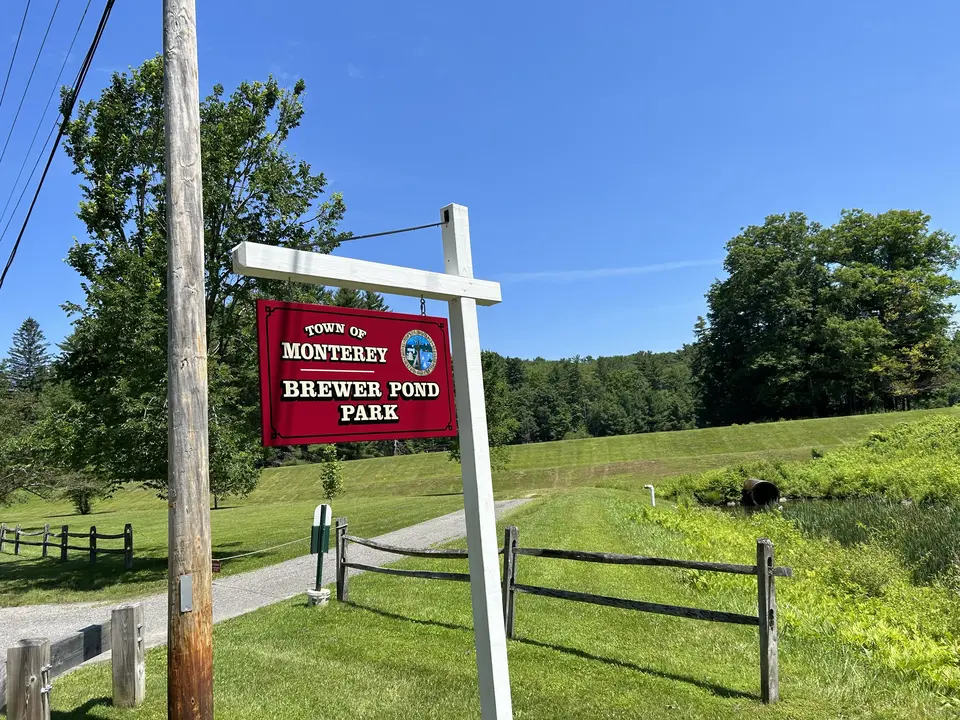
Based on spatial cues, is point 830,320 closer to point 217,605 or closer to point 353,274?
point 217,605

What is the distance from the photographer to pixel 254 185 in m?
14.4

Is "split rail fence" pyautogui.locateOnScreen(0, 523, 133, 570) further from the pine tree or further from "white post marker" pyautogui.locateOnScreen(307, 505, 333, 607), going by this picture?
the pine tree

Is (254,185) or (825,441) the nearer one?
(254,185)

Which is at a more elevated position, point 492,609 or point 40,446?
point 40,446

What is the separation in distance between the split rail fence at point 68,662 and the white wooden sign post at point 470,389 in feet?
8.92

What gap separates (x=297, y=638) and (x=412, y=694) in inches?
102

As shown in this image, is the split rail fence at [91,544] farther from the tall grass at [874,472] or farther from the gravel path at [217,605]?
the tall grass at [874,472]

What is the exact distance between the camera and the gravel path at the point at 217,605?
9711 mm

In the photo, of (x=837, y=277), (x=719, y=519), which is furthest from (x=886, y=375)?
(x=719, y=519)

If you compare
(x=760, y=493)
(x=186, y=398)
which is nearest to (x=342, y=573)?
(x=186, y=398)

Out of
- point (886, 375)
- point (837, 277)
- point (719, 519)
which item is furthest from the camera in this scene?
point (837, 277)

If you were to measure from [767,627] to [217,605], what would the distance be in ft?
28.5

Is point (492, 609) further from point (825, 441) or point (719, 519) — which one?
point (825, 441)

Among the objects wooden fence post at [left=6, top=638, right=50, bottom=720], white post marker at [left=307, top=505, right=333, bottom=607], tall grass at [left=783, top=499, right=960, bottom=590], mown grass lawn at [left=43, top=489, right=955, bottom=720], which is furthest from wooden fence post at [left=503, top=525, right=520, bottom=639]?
tall grass at [left=783, top=499, right=960, bottom=590]
